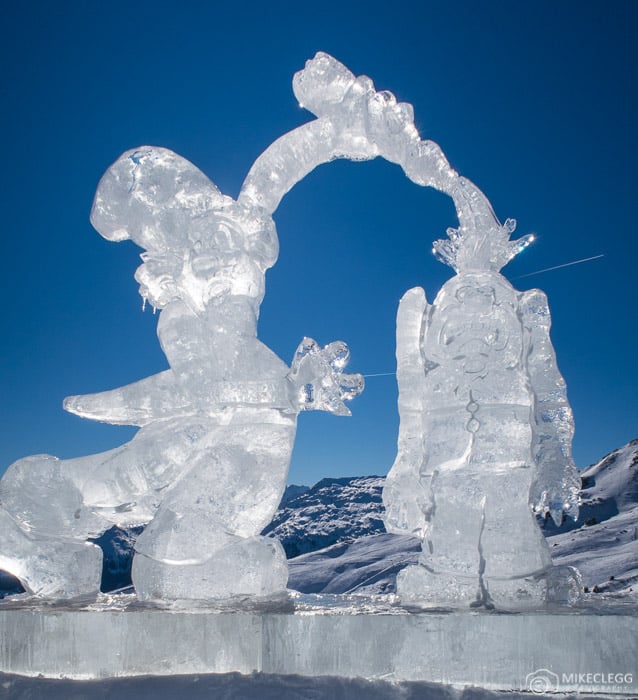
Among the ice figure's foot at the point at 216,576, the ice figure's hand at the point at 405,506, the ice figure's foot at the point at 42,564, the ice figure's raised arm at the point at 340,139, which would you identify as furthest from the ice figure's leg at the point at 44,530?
the ice figure's raised arm at the point at 340,139

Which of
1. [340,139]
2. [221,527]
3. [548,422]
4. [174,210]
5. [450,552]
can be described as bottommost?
[450,552]

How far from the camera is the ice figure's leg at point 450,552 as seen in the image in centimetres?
257

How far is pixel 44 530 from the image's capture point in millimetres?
3064

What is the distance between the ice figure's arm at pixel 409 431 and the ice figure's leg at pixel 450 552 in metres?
0.14

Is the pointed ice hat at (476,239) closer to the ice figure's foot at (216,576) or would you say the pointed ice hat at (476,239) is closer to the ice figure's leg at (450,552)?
the ice figure's leg at (450,552)

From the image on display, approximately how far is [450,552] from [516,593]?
0.29 meters

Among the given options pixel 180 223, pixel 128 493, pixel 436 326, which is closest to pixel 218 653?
pixel 128 493

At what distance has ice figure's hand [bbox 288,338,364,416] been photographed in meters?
3.04

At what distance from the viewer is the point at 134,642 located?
2498 mm

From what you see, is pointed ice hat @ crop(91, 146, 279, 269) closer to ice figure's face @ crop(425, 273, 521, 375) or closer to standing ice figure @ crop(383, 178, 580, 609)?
standing ice figure @ crop(383, 178, 580, 609)

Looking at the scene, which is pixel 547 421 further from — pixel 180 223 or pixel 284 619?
pixel 180 223

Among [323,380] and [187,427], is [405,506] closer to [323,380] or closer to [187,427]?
[323,380]

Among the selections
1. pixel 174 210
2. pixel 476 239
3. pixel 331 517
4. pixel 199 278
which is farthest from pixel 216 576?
pixel 331 517

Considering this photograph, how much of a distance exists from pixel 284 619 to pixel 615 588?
365cm
